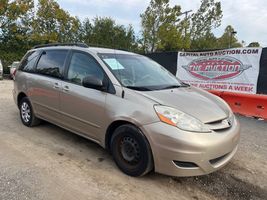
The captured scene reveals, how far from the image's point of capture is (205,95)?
404 centimetres

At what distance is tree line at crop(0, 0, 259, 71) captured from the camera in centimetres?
2317

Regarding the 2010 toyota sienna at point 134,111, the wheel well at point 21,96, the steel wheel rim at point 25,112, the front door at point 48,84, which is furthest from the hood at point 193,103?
the wheel well at point 21,96

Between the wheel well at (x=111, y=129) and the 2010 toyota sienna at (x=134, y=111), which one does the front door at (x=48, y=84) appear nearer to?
the 2010 toyota sienna at (x=134, y=111)

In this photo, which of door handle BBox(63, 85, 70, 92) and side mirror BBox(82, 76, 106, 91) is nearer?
side mirror BBox(82, 76, 106, 91)

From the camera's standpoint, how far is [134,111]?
3275mm

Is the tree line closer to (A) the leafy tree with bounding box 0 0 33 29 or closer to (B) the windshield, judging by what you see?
(A) the leafy tree with bounding box 0 0 33 29

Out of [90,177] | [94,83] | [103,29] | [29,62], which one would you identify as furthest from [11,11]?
[90,177]

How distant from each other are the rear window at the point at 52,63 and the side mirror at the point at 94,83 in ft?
3.08

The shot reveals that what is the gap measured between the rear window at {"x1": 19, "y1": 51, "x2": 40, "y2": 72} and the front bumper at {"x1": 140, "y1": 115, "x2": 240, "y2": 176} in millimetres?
3245

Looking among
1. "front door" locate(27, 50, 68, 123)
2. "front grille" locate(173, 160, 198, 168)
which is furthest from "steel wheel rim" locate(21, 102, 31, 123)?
"front grille" locate(173, 160, 198, 168)

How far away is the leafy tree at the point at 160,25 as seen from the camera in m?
27.6

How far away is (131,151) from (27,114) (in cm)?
299

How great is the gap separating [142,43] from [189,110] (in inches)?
1054

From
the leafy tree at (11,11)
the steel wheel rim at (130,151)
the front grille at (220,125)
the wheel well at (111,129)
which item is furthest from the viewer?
the leafy tree at (11,11)
